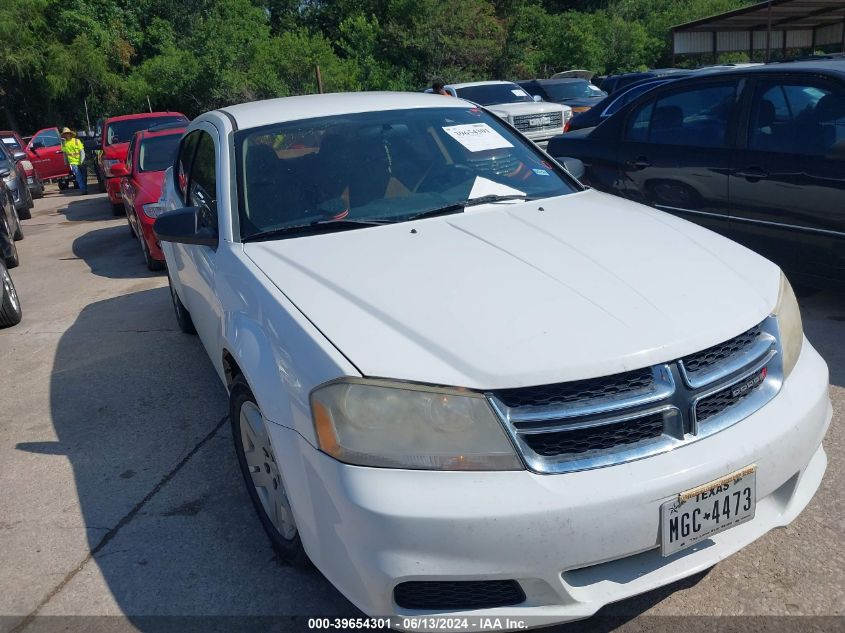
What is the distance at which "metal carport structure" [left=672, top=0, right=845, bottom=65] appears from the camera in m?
25.0

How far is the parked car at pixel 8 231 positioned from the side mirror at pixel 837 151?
7.70m

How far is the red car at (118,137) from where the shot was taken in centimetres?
1309

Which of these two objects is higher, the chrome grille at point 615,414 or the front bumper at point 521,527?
the chrome grille at point 615,414

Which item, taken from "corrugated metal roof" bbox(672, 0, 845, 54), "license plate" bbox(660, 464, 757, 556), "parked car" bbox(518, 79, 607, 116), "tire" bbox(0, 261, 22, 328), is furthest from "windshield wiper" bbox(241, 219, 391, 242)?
"corrugated metal roof" bbox(672, 0, 845, 54)

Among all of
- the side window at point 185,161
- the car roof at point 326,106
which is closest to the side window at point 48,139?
the side window at point 185,161

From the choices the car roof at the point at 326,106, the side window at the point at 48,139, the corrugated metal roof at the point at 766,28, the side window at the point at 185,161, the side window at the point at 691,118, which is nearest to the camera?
the car roof at the point at 326,106

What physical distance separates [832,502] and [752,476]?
1.06 m

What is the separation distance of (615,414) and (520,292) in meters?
0.56

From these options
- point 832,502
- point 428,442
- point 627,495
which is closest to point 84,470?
point 428,442

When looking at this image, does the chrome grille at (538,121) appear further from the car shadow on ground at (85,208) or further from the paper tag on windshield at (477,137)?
the paper tag on windshield at (477,137)

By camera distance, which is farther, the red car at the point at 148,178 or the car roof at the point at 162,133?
the car roof at the point at 162,133

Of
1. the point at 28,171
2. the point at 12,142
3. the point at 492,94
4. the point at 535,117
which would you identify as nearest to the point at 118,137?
the point at 28,171

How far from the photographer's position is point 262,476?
3.12 m

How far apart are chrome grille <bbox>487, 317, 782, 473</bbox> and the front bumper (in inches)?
1.7
